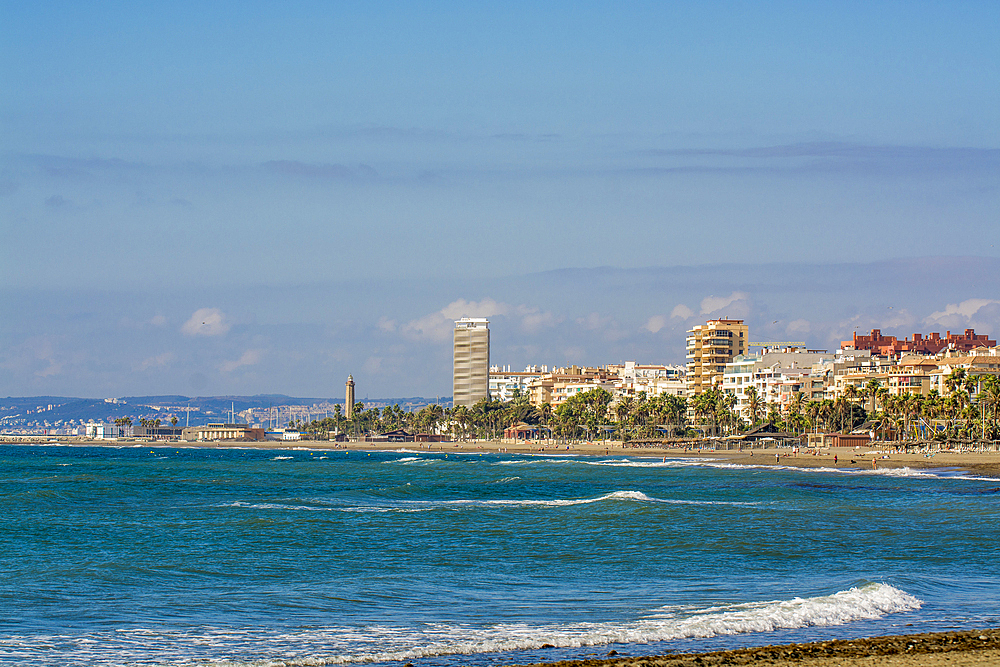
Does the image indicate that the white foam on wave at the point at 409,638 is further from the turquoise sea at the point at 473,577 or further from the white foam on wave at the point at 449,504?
the white foam on wave at the point at 449,504

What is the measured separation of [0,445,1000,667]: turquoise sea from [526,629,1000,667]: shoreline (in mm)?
1033

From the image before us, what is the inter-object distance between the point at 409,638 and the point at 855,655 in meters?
6.69

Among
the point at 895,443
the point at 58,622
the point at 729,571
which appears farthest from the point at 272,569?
the point at 895,443

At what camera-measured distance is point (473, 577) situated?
24.0 m

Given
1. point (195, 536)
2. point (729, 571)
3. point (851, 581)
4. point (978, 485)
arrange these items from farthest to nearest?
1. point (978, 485)
2. point (195, 536)
3. point (729, 571)
4. point (851, 581)

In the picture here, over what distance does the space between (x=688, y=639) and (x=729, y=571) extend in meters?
7.96

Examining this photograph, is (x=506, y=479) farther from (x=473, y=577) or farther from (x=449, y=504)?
(x=473, y=577)

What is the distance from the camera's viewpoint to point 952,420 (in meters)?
121

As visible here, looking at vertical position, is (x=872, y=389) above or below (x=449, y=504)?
above

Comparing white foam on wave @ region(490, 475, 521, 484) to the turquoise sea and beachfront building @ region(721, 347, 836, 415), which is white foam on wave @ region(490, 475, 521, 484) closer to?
the turquoise sea

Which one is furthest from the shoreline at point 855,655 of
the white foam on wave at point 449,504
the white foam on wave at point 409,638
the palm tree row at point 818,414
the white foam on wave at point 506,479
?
the palm tree row at point 818,414

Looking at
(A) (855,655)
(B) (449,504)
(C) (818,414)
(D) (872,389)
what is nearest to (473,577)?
(A) (855,655)

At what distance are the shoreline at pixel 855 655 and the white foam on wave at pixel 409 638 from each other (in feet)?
5.71

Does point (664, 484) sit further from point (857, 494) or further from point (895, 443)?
point (895, 443)
